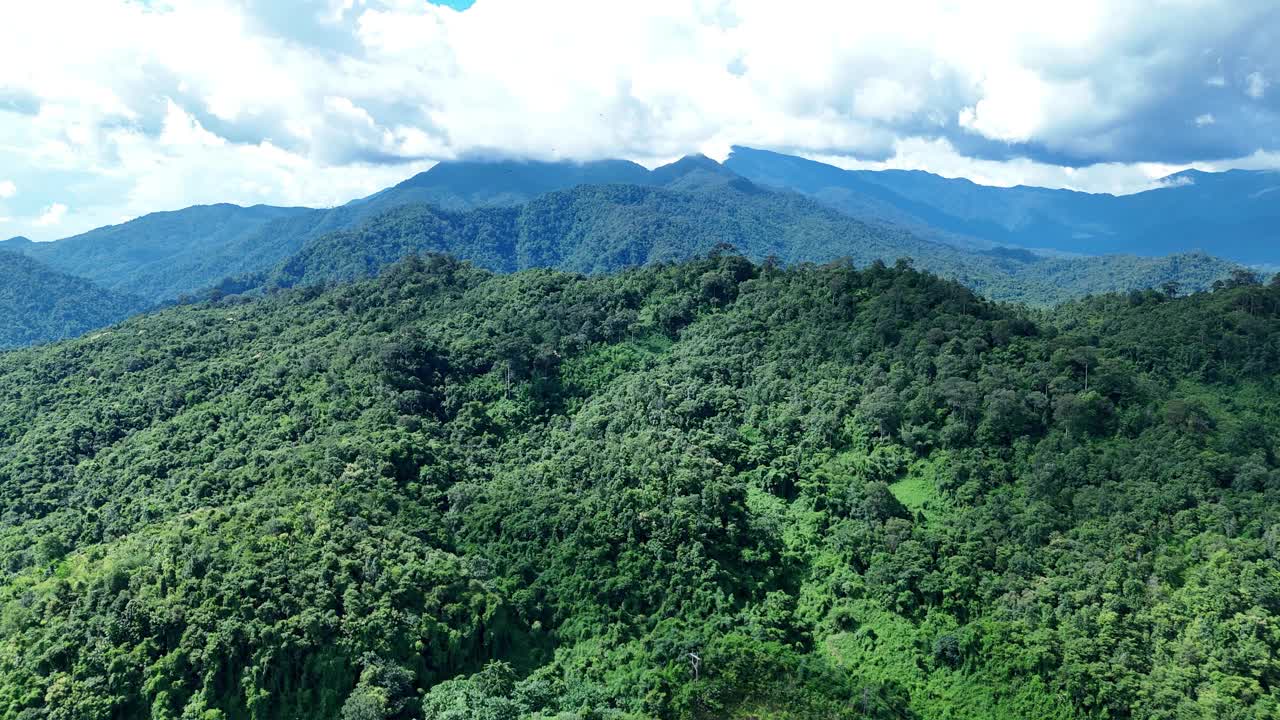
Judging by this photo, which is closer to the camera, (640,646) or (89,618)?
(89,618)

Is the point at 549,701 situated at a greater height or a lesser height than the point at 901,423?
lesser

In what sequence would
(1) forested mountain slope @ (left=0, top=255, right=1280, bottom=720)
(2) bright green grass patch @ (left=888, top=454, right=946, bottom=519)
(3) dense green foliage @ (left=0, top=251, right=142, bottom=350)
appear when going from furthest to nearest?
(3) dense green foliage @ (left=0, top=251, right=142, bottom=350) → (2) bright green grass patch @ (left=888, top=454, right=946, bottom=519) → (1) forested mountain slope @ (left=0, top=255, right=1280, bottom=720)

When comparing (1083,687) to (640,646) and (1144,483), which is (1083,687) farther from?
(640,646)

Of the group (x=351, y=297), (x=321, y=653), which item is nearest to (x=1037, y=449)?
(x=321, y=653)

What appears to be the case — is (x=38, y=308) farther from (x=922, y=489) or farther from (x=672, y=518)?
(x=922, y=489)

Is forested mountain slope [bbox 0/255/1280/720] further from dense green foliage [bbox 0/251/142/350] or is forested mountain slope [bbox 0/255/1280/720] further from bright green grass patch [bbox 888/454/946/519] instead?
dense green foliage [bbox 0/251/142/350]

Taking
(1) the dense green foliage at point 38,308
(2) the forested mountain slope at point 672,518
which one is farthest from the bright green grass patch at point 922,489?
(1) the dense green foliage at point 38,308

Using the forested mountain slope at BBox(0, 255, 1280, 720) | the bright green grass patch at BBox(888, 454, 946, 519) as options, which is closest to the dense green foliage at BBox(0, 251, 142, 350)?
the forested mountain slope at BBox(0, 255, 1280, 720)
